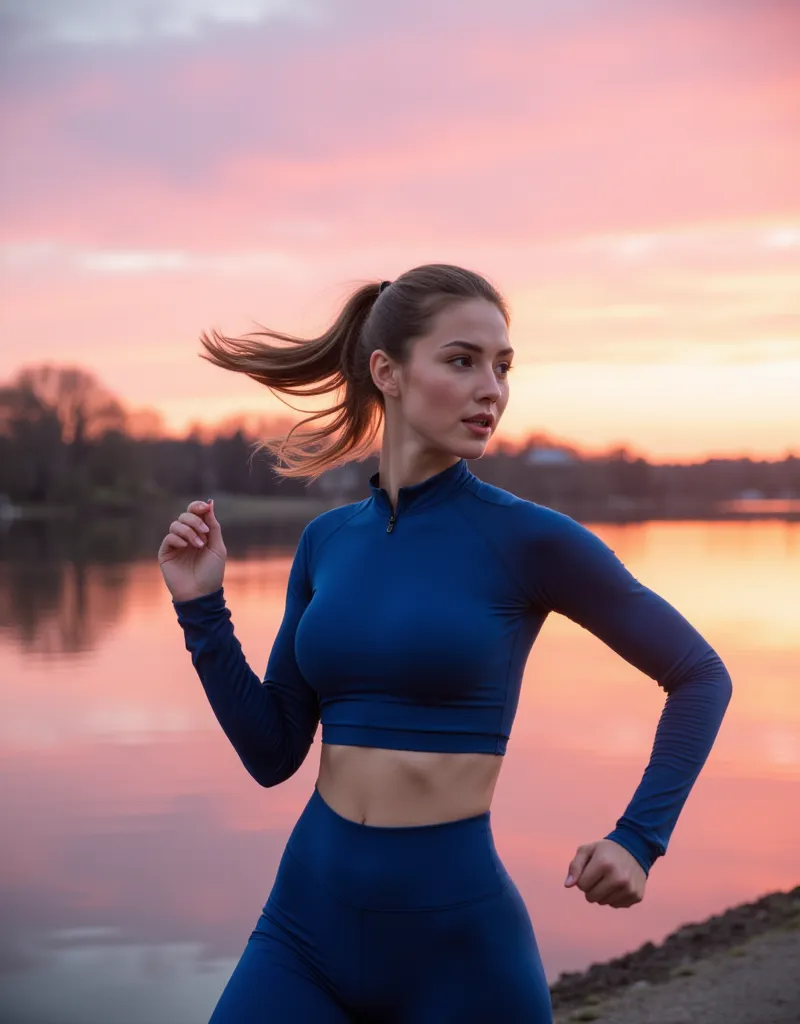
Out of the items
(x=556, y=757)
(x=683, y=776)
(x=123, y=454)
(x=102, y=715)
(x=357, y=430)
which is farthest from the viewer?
(x=123, y=454)

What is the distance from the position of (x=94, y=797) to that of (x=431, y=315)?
851cm

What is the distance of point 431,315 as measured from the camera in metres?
2.41

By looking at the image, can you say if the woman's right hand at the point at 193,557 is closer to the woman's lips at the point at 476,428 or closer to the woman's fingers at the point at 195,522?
the woman's fingers at the point at 195,522

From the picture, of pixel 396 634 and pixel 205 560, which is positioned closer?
pixel 396 634

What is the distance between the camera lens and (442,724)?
2232 millimetres

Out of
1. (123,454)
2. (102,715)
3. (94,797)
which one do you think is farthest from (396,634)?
(123,454)

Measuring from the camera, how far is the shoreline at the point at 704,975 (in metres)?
5.42

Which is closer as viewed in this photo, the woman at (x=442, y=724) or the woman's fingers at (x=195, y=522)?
the woman at (x=442, y=724)

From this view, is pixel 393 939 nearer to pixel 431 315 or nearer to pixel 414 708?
pixel 414 708

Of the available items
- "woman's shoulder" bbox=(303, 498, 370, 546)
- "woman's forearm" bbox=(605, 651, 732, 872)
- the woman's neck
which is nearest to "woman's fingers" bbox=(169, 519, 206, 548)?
"woman's shoulder" bbox=(303, 498, 370, 546)

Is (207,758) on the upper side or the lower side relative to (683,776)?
lower

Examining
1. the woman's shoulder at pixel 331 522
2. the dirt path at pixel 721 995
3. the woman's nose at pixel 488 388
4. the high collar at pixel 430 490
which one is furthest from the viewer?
the dirt path at pixel 721 995

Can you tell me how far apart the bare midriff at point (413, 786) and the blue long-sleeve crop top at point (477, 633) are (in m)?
0.02

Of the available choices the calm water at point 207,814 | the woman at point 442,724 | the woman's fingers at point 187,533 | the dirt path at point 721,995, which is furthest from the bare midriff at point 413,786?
the calm water at point 207,814
